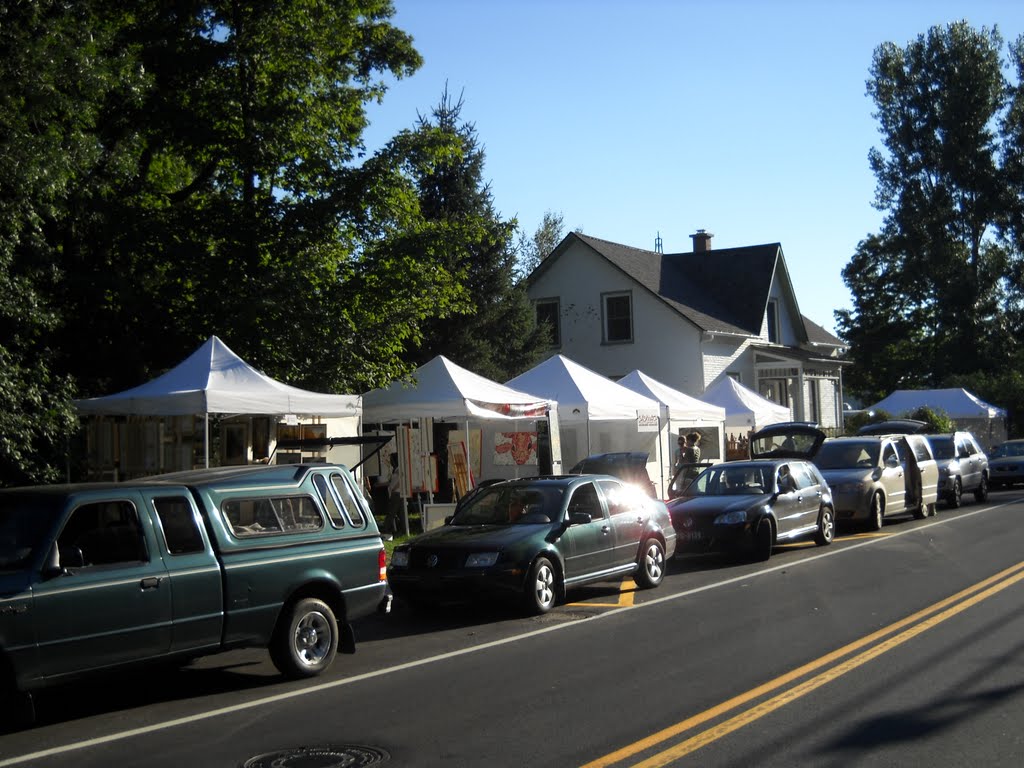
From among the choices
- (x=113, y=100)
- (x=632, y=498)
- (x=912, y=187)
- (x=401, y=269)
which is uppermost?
(x=912, y=187)

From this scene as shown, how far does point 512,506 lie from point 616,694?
212 inches

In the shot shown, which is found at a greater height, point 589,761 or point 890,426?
point 890,426

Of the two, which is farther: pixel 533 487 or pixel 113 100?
pixel 113 100

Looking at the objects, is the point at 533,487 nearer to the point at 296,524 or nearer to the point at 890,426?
the point at 296,524

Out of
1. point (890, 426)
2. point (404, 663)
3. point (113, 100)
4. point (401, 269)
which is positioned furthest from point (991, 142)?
point (404, 663)

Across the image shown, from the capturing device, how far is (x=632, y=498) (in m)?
14.3

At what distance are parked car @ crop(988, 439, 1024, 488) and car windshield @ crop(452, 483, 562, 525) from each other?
23.6m

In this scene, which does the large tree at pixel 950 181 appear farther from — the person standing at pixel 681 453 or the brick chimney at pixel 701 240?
the person standing at pixel 681 453

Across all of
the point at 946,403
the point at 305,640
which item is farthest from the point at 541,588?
the point at 946,403

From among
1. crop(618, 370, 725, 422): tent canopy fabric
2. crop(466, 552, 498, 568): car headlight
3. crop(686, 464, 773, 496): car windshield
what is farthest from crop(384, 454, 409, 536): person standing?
crop(618, 370, 725, 422): tent canopy fabric

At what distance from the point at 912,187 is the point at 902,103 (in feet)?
13.8

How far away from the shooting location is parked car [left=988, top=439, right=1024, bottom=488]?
3259 cm

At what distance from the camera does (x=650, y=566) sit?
46.3 ft

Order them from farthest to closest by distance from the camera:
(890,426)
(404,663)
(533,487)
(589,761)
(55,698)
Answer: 1. (890,426)
2. (533,487)
3. (404,663)
4. (55,698)
5. (589,761)
